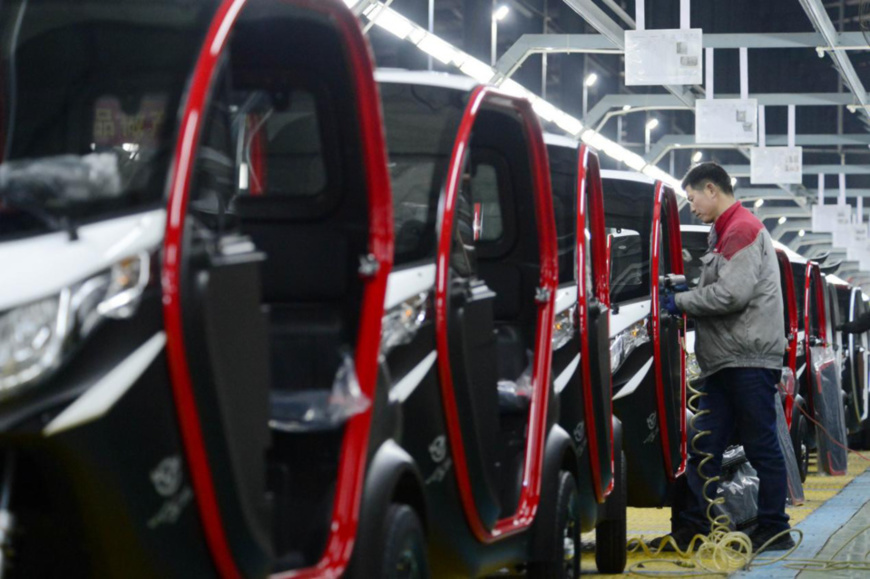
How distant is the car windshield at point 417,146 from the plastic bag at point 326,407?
86 cm

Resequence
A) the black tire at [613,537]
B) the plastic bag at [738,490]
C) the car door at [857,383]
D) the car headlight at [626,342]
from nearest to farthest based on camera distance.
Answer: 1. the black tire at [613,537]
2. the car headlight at [626,342]
3. the plastic bag at [738,490]
4. the car door at [857,383]

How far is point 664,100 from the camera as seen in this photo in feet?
76.1

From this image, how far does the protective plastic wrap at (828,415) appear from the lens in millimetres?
13992

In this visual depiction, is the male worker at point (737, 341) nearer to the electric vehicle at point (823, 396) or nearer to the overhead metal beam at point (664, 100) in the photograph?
the electric vehicle at point (823, 396)

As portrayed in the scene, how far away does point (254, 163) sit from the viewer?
4.48 m

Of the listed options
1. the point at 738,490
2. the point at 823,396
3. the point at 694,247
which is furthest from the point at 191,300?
the point at 823,396

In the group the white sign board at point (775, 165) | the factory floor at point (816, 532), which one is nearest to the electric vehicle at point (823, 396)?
the factory floor at point (816, 532)

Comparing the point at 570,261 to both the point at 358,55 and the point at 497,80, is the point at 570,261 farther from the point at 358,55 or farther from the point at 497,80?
Answer: the point at 497,80

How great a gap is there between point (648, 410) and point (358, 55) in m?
4.40

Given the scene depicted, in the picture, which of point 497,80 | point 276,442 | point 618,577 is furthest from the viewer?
point 497,80

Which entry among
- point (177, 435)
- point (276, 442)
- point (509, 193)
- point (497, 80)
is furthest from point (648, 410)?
point (497, 80)

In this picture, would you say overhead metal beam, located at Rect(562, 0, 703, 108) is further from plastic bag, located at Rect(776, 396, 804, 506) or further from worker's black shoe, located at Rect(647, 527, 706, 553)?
worker's black shoe, located at Rect(647, 527, 706, 553)

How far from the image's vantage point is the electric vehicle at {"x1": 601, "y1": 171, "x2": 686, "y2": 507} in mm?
7719

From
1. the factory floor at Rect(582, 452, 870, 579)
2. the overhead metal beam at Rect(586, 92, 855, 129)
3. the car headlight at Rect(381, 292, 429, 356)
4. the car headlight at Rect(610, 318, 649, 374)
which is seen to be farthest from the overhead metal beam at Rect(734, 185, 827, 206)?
the car headlight at Rect(381, 292, 429, 356)
